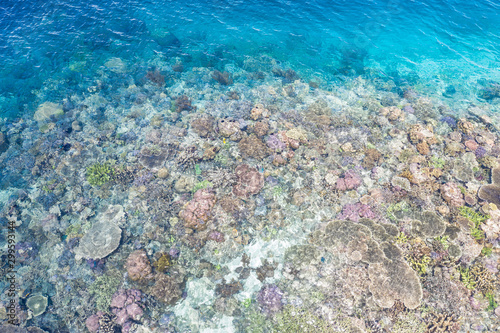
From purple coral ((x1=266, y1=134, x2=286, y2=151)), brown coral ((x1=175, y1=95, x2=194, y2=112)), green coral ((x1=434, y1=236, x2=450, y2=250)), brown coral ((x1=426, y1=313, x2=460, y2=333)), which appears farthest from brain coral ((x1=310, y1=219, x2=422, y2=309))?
brown coral ((x1=175, y1=95, x2=194, y2=112))

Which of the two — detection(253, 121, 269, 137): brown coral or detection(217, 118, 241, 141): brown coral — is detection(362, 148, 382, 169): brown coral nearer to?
detection(253, 121, 269, 137): brown coral

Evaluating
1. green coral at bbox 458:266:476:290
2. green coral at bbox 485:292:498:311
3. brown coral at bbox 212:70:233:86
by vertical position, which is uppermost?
brown coral at bbox 212:70:233:86

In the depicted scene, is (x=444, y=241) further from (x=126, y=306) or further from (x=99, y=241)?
(x=99, y=241)

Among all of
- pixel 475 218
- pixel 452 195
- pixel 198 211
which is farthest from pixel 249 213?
pixel 475 218

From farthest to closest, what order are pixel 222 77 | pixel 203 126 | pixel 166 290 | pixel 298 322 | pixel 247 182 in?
pixel 222 77 → pixel 203 126 → pixel 247 182 → pixel 166 290 → pixel 298 322

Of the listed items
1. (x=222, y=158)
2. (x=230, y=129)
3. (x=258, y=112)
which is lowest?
(x=222, y=158)

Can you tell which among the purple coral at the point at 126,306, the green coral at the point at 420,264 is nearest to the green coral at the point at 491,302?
the green coral at the point at 420,264
